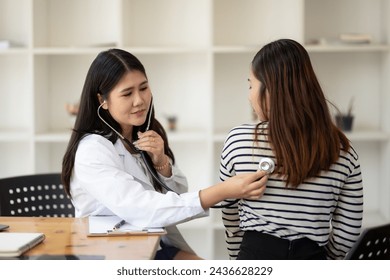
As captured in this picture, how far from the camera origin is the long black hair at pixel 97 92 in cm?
202

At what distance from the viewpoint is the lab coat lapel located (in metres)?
2.05

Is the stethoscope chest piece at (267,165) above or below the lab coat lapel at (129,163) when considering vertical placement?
above

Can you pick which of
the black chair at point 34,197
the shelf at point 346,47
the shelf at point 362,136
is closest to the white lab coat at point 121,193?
the black chair at point 34,197

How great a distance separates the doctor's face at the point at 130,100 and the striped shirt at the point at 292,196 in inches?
14.1

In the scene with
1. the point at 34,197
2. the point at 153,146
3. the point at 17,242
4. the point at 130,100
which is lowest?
the point at 34,197

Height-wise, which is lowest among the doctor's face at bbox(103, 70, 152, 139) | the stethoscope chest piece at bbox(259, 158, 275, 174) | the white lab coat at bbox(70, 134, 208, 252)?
the white lab coat at bbox(70, 134, 208, 252)

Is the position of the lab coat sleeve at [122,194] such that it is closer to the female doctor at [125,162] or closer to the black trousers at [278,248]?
the female doctor at [125,162]

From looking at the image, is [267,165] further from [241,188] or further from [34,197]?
[34,197]

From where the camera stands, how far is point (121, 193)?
1.83 metres

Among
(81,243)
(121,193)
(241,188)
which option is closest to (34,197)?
(121,193)

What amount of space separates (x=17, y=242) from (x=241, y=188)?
1.72ft

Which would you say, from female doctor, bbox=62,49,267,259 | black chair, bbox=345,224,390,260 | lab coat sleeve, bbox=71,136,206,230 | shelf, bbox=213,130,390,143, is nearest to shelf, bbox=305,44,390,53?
shelf, bbox=213,130,390,143

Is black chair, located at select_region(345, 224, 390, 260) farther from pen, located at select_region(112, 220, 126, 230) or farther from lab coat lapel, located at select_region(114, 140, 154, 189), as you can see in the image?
lab coat lapel, located at select_region(114, 140, 154, 189)

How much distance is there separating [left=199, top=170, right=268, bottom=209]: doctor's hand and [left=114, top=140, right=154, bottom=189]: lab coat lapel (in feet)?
1.09
